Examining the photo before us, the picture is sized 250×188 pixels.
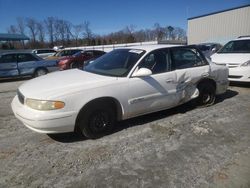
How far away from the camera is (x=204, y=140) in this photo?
427 cm

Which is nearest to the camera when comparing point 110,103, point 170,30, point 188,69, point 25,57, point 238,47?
point 110,103

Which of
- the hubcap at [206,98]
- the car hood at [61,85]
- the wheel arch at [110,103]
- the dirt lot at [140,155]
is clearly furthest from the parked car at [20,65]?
the wheel arch at [110,103]

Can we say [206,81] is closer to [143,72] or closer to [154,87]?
[154,87]

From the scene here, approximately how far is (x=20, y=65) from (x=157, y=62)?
905 centimetres

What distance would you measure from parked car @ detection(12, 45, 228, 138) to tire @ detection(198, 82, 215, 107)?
18mm

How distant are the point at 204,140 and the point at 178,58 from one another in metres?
1.92

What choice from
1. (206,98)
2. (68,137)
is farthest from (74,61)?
(68,137)

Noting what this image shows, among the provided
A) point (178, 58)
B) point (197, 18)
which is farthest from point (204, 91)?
point (197, 18)

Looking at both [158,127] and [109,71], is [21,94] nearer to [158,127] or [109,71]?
[109,71]

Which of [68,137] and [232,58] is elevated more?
[232,58]

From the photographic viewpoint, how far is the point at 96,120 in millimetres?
4305

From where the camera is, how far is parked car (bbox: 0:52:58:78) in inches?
474

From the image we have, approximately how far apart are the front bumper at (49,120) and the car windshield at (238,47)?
711 cm

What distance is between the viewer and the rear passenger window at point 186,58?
538 centimetres
